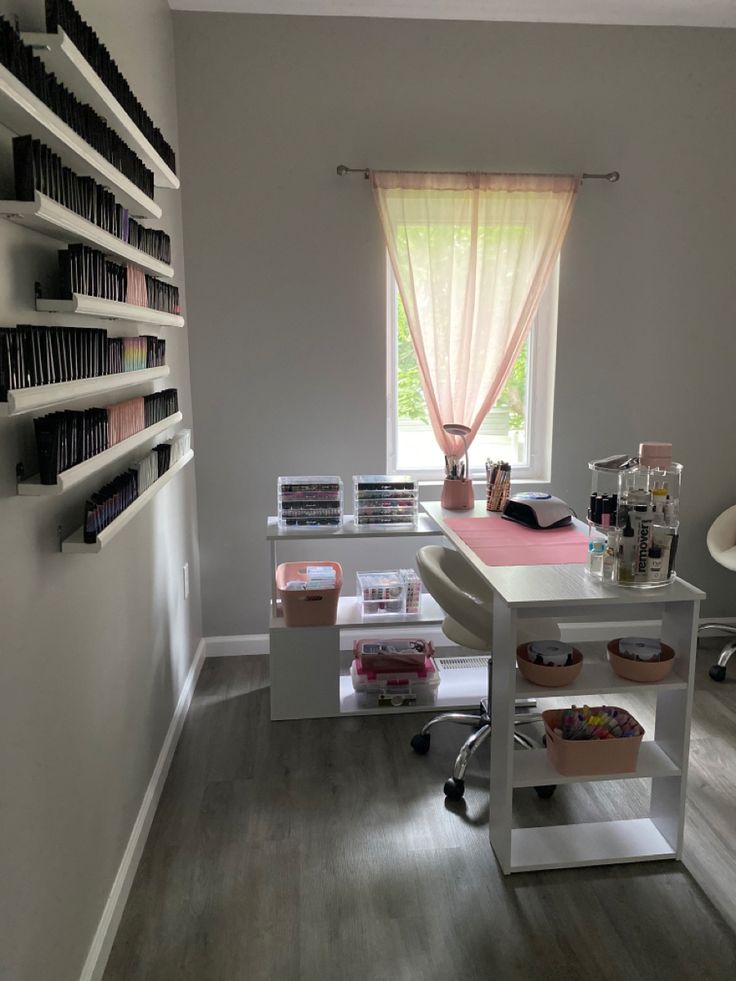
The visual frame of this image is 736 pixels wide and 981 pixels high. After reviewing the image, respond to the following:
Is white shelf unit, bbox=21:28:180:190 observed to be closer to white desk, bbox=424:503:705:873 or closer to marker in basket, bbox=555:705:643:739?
white desk, bbox=424:503:705:873

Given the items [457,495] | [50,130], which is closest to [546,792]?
[457,495]

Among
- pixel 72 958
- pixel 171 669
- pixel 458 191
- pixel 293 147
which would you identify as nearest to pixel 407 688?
pixel 171 669

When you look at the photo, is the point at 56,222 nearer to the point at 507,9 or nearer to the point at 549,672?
the point at 549,672

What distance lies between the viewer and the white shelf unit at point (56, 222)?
1.24 meters

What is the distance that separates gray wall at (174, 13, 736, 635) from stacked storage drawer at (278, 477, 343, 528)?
46 cm

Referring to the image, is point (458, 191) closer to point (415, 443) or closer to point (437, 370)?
point (437, 370)

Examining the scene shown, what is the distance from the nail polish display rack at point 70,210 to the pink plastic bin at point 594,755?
131 centimetres

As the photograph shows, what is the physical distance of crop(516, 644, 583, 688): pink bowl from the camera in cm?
211

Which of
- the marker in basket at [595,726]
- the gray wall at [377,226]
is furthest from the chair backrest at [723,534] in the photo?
the marker in basket at [595,726]

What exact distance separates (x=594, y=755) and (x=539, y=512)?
1.00m

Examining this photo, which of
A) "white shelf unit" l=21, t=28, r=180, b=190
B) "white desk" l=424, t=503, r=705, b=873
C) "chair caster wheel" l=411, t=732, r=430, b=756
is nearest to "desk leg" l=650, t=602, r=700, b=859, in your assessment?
"white desk" l=424, t=503, r=705, b=873

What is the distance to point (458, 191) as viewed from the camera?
132 inches

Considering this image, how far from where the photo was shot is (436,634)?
150 inches

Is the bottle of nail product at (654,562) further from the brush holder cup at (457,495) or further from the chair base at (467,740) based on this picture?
the brush holder cup at (457,495)
